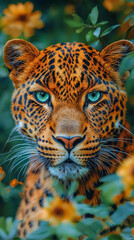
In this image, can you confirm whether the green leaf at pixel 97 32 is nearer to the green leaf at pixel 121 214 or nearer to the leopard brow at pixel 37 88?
the leopard brow at pixel 37 88

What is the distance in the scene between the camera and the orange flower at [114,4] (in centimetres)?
304

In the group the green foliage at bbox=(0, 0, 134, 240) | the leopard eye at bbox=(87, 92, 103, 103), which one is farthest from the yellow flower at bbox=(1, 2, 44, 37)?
the leopard eye at bbox=(87, 92, 103, 103)

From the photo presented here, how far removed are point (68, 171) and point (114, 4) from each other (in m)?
1.45

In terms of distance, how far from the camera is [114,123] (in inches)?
108

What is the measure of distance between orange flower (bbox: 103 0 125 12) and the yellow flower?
609 millimetres

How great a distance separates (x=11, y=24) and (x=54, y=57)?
63cm

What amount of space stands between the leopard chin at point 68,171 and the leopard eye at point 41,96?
51 centimetres

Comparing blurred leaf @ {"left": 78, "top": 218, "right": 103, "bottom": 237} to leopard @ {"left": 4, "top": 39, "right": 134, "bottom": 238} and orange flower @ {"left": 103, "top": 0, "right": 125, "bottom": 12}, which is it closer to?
leopard @ {"left": 4, "top": 39, "right": 134, "bottom": 238}

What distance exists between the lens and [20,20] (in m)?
3.14

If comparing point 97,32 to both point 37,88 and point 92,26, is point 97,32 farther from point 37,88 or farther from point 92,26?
point 37,88

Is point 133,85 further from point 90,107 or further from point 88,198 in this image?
point 88,198

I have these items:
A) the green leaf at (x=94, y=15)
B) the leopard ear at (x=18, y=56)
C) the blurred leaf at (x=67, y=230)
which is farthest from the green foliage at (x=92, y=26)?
the blurred leaf at (x=67, y=230)

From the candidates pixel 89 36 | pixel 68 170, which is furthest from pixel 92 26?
pixel 68 170

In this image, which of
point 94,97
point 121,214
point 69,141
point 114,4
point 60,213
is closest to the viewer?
point 60,213
